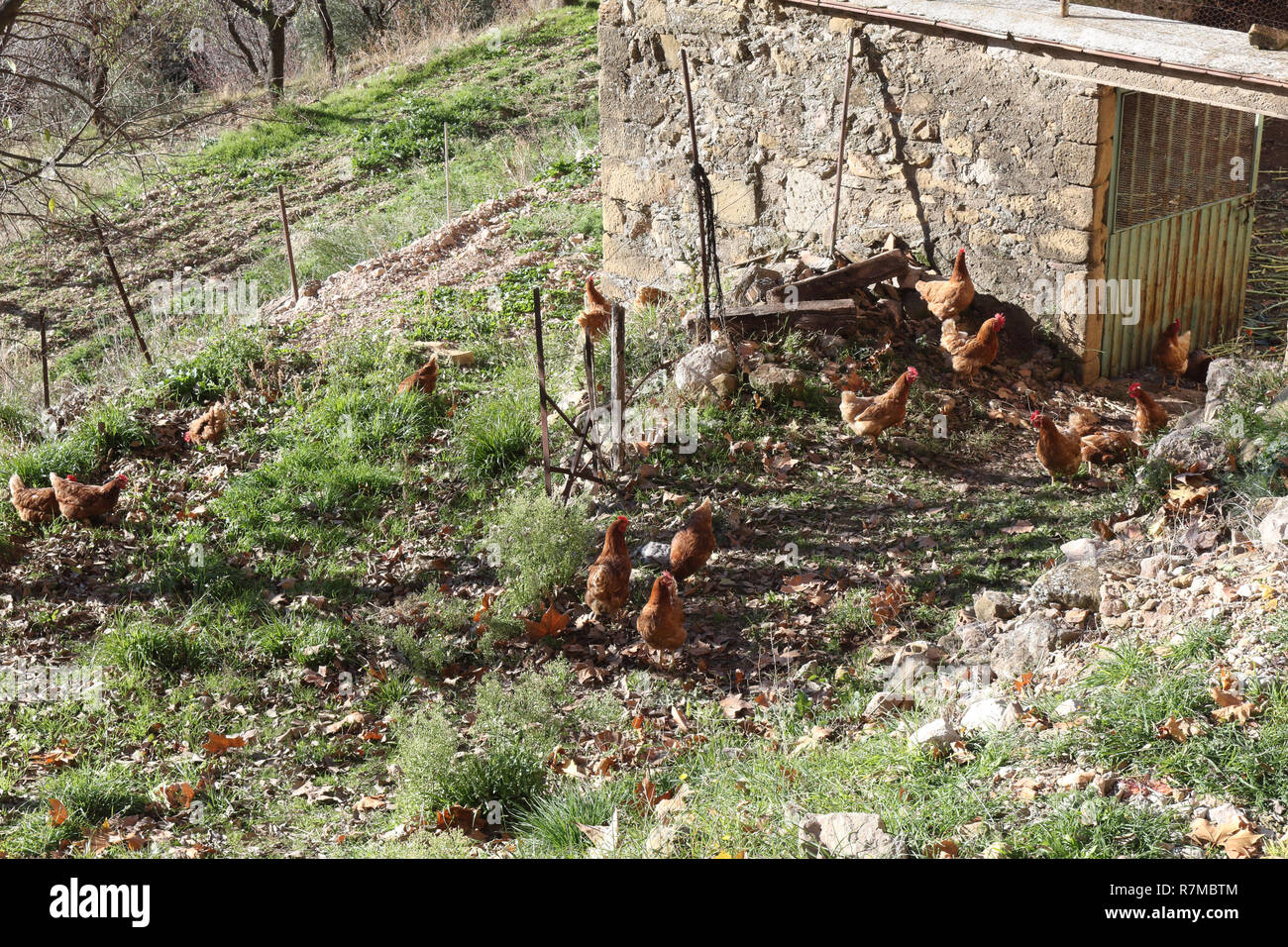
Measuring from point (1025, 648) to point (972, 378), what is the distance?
3.45 m

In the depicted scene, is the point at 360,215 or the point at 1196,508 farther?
the point at 360,215

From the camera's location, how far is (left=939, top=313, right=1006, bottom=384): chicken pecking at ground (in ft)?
26.9

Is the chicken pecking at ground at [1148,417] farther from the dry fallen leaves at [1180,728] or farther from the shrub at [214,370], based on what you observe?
the shrub at [214,370]

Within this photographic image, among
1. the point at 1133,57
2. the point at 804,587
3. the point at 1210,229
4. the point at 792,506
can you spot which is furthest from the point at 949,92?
the point at 804,587

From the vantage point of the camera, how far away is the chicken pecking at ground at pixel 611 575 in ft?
21.2

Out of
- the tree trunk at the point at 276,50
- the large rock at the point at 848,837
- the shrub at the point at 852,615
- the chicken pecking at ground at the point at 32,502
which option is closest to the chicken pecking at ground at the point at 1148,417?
the shrub at the point at 852,615

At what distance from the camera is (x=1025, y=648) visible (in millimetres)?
5531

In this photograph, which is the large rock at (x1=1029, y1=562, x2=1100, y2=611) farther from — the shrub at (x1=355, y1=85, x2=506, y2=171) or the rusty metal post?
the shrub at (x1=355, y1=85, x2=506, y2=171)

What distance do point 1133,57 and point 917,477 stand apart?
9.64 feet

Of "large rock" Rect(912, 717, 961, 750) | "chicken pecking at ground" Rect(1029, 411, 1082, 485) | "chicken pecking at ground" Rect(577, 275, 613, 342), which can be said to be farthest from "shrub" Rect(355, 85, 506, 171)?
"large rock" Rect(912, 717, 961, 750)

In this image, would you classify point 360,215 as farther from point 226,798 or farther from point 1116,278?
point 226,798

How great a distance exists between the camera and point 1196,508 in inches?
251

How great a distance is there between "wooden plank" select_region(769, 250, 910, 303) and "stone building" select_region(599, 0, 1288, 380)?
0.40m
